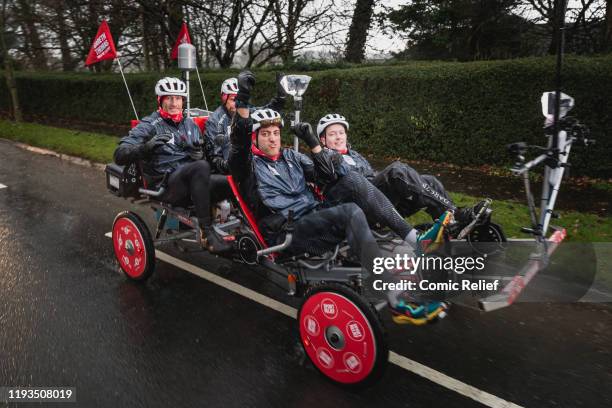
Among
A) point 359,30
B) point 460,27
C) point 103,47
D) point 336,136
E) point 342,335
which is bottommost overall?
point 342,335

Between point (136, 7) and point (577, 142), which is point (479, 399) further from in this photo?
point (136, 7)

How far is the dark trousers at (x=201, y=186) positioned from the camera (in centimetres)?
422

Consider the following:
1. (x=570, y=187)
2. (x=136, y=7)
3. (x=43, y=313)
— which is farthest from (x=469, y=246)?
(x=136, y=7)

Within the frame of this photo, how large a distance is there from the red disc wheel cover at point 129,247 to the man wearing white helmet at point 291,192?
1427 mm

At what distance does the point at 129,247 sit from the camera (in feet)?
15.2

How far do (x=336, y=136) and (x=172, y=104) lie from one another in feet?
5.98

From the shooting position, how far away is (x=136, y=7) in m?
14.7

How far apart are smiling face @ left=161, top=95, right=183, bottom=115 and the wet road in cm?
168

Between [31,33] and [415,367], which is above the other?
[31,33]

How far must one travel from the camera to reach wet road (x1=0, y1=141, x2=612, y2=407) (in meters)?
3.00

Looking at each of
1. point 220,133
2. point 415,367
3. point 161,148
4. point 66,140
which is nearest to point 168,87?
point 161,148

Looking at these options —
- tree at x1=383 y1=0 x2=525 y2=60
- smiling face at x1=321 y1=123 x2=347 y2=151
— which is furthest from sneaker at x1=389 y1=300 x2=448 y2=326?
tree at x1=383 y1=0 x2=525 y2=60

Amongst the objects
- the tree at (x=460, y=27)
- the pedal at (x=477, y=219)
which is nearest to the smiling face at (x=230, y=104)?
the pedal at (x=477, y=219)

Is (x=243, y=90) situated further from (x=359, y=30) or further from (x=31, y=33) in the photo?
(x=31, y=33)
